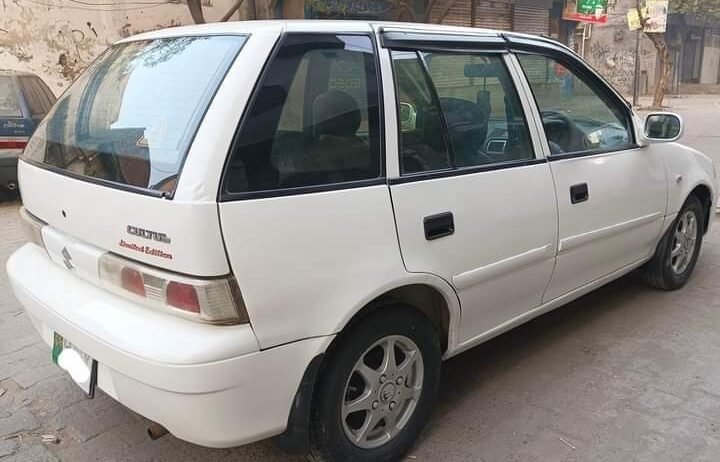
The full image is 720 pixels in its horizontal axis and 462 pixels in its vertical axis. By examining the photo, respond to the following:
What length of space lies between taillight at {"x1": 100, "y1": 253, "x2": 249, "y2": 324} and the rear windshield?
0.28 m

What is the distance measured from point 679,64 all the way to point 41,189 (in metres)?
35.8

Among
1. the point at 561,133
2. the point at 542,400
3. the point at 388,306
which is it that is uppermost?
the point at 561,133

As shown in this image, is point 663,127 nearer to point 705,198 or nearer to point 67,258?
point 705,198

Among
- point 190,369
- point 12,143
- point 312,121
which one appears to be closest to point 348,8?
point 12,143

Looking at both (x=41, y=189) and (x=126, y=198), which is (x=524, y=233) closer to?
(x=126, y=198)

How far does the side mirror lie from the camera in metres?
3.67

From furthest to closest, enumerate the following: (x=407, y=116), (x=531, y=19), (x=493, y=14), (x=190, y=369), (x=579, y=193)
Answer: (x=531, y=19), (x=493, y=14), (x=579, y=193), (x=407, y=116), (x=190, y=369)

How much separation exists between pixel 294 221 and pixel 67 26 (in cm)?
1074

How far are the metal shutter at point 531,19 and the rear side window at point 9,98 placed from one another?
1312cm

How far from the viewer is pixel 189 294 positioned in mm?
1908

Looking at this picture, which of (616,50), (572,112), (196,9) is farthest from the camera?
(616,50)

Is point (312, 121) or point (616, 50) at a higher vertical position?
point (616, 50)

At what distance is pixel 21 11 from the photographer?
1034cm

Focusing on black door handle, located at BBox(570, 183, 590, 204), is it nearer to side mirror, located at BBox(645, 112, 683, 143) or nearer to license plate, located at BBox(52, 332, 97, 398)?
side mirror, located at BBox(645, 112, 683, 143)
